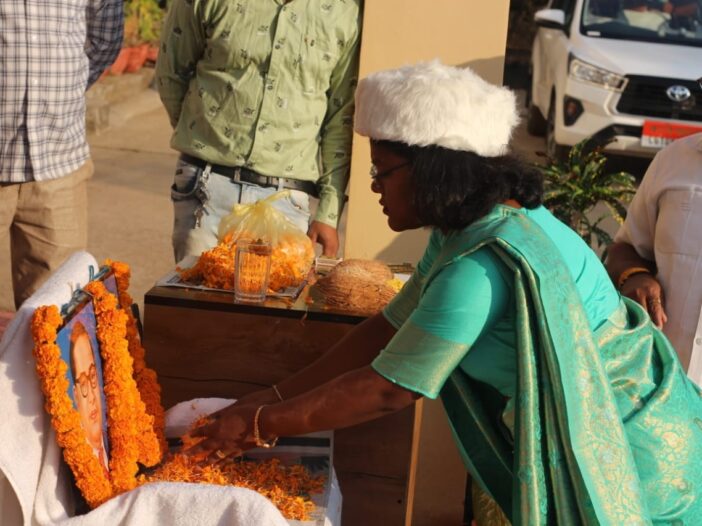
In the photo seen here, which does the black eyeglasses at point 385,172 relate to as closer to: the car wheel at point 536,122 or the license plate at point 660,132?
the license plate at point 660,132

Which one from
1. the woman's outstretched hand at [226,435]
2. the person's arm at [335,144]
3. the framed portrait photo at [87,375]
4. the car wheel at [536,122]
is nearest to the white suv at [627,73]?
the car wheel at [536,122]

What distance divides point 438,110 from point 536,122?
10.5m

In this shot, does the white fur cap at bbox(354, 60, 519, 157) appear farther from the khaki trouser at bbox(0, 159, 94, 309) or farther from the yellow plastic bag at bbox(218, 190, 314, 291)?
the khaki trouser at bbox(0, 159, 94, 309)

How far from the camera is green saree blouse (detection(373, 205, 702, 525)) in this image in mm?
2275

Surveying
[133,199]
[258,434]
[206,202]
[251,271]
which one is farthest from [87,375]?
[133,199]

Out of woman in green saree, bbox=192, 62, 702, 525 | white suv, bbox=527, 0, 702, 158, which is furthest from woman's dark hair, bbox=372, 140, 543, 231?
white suv, bbox=527, 0, 702, 158

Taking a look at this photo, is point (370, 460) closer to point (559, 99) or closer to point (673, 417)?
point (673, 417)

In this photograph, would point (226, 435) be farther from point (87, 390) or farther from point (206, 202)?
point (206, 202)

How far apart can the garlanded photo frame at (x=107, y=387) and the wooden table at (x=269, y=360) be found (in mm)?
273

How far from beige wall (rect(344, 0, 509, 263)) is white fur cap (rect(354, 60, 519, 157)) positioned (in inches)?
63.9

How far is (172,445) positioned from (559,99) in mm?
8031

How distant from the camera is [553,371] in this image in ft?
7.48

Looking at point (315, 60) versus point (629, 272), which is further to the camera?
point (315, 60)

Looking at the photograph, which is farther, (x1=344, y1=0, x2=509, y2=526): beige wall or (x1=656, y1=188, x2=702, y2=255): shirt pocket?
(x1=344, y1=0, x2=509, y2=526): beige wall
